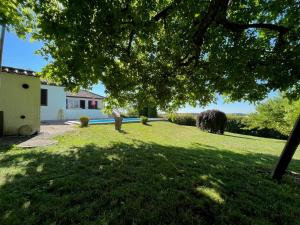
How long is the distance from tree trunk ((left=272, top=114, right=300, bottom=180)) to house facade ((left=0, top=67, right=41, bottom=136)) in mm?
13130

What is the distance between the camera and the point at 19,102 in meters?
11.5

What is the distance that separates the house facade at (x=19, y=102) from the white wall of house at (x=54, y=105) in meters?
12.1

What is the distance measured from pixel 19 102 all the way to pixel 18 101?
0.26ft

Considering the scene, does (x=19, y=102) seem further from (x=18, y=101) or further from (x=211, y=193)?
(x=211, y=193)

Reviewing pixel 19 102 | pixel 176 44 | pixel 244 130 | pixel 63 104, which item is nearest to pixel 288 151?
pixel 176 44

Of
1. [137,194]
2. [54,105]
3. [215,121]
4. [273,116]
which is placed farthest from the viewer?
[54,105]

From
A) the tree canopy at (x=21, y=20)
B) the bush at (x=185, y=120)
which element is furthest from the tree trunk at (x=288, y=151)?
the bush at (x=185, y=120)

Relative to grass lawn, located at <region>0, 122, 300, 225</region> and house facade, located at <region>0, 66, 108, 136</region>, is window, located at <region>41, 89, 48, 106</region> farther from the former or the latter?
grass lawn, located at <region>0, 122, 300, 225</region>

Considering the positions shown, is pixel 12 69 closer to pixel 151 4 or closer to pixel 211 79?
pixel 151 4

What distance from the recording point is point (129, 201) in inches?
142

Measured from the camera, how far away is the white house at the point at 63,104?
23000 mm

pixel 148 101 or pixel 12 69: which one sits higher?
pixel 12 69

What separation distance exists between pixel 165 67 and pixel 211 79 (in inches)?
88.6

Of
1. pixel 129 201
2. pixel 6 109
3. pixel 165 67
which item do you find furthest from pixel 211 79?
pixel 6 109
